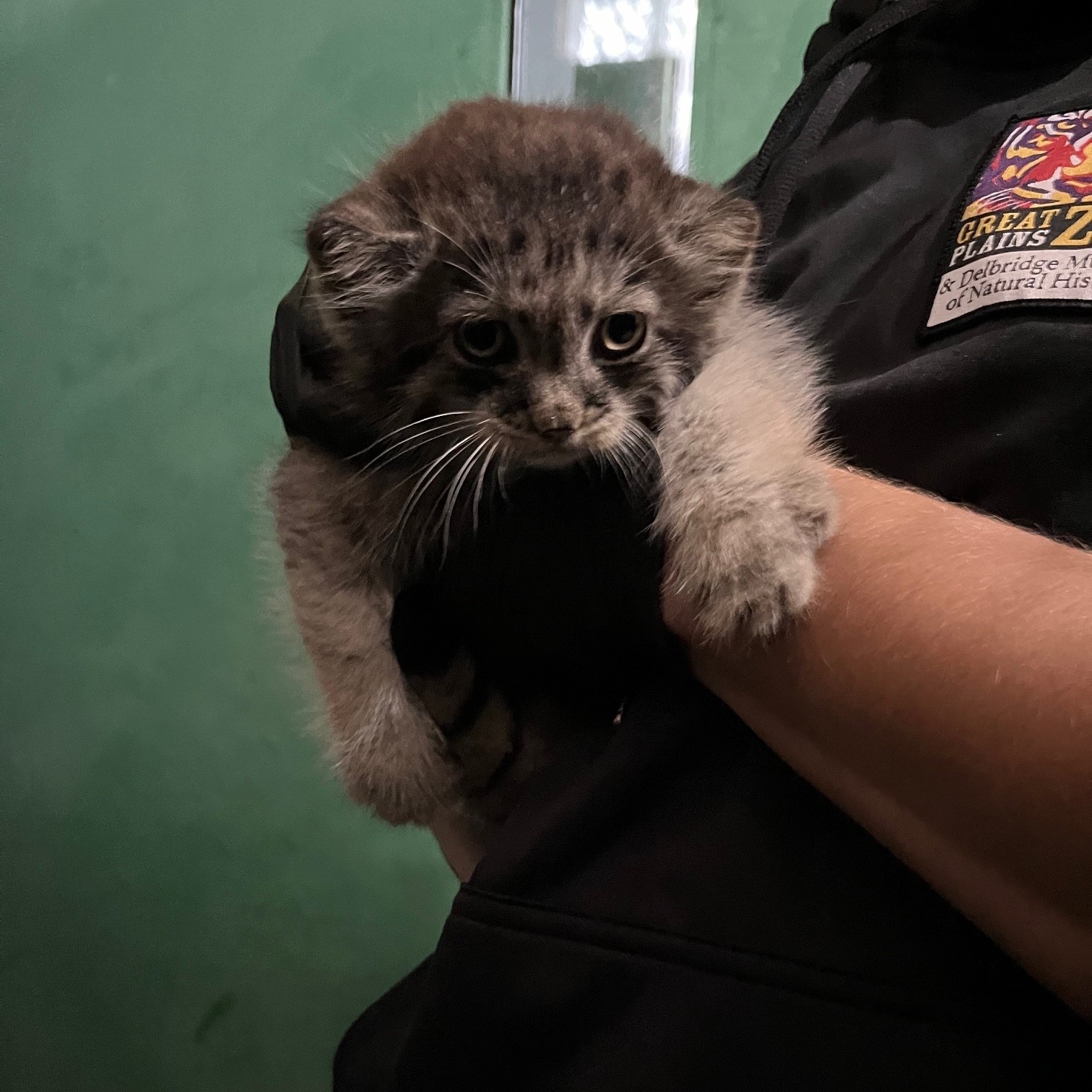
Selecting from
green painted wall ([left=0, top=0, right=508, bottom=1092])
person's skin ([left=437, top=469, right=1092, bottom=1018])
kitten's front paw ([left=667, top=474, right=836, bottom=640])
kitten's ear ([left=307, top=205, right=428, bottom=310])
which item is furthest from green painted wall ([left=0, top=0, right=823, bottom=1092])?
person's skin ([left=437, top=469, right=1092, bottom=1018])

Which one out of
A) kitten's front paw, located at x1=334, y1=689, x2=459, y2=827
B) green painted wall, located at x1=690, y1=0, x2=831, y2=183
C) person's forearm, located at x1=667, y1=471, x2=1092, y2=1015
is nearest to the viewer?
person's forearm, located at x1=667, y1=471, x2=1092, y2=1015

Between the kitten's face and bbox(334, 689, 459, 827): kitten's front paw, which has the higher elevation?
the kitten's face

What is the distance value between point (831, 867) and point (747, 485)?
1.01ft

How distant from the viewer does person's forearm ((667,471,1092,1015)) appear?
1.44ft

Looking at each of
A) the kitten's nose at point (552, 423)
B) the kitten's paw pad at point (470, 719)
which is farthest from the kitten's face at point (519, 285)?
the kitten's paw pad at point (470, 719)

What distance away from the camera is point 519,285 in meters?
0.71

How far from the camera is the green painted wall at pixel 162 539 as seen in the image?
4.51 feet

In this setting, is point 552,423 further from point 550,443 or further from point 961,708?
point 961,708

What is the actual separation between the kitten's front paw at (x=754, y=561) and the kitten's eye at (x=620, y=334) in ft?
0.60

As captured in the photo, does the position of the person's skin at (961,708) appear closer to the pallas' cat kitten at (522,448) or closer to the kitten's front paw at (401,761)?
the pallas' cat kitten at (522,448)

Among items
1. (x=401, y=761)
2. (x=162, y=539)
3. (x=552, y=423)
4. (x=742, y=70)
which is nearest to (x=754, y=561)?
(x=552, y=423)

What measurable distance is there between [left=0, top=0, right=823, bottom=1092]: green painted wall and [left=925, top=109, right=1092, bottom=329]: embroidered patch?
105cm

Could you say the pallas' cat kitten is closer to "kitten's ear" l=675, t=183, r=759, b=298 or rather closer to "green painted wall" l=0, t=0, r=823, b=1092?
"kitten's ear" l=675, t=183, r=759, b=298

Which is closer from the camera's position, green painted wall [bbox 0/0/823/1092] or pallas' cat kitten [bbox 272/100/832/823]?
pallas' cat kitten [bbox 272/100/832/823]
